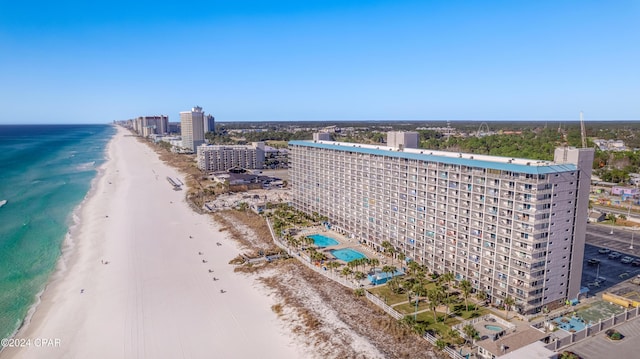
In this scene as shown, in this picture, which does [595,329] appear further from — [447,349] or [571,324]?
[447,349]

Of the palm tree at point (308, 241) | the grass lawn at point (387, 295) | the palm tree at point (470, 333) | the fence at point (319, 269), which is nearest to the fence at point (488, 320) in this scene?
the palm tree at point (470, 333)

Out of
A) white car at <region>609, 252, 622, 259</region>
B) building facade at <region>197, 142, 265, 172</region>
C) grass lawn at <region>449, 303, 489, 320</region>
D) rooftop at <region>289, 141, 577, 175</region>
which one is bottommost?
grass lawn at <region>449, 303, 489, 320</region>

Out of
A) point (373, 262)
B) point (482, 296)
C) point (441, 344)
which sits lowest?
point (441, 344)

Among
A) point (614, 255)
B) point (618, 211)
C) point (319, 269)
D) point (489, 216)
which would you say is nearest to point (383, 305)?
point (319, 269)

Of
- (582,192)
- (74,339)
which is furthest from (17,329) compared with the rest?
(582,192)

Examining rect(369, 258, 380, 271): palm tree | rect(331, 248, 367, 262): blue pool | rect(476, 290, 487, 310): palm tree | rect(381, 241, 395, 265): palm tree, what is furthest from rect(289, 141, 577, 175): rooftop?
rect(331, 248, 367, 262): blue pool

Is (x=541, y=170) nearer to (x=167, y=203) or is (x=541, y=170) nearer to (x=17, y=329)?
(x=17, y=329)

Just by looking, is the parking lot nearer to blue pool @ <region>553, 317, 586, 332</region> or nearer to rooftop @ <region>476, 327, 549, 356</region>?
blue pool @ <region>553, 317, 586, 332</region>
